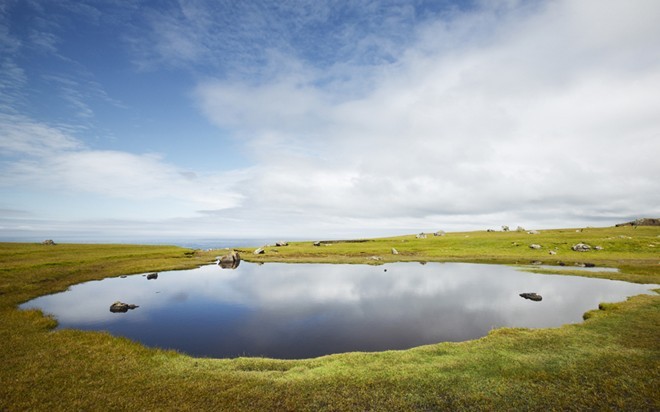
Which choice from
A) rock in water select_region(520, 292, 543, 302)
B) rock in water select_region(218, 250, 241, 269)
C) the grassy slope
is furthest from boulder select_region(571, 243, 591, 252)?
rock in water select_region(218, 250, 241, 269)

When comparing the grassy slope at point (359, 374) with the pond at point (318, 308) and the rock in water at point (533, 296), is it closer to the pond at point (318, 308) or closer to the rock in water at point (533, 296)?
the pond at point (318, 308)

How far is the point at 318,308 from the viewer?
45.2m

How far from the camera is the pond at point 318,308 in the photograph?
32062mm

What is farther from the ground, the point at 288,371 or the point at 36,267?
the point at 36,267

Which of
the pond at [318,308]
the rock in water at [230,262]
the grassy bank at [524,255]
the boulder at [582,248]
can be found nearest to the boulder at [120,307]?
the pond at [318,308]

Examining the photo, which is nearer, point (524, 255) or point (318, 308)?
point (318, 308)

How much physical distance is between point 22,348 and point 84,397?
12974mm

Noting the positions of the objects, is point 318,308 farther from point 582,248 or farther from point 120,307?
point 582,248

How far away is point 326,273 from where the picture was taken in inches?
3078

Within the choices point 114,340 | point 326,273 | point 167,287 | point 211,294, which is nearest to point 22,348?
point 114,340

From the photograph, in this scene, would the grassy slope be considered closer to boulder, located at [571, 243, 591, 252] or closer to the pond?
the pond

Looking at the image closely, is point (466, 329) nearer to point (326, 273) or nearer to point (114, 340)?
point (114, 340)

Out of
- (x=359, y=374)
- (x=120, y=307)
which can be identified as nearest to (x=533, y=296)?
(x=359, y=374)

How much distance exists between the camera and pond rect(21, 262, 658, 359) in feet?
105
